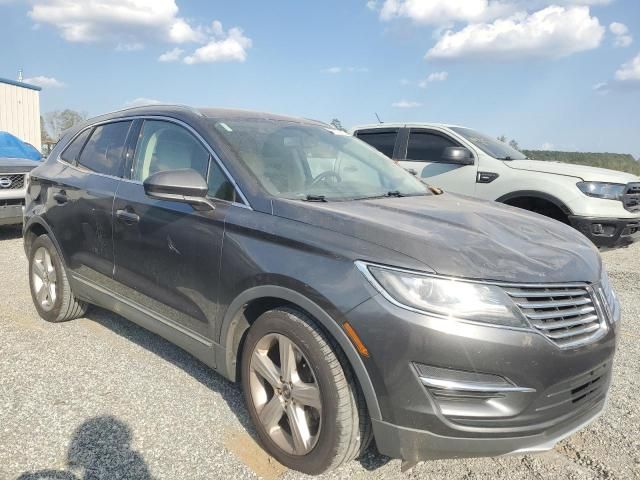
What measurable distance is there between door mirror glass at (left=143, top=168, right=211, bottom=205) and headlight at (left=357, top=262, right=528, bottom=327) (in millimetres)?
1199

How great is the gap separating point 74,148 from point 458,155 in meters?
4.52

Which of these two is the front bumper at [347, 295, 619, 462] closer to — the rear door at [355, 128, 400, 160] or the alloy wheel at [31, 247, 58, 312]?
the alloy wheel at [31, 247, 58, 312]

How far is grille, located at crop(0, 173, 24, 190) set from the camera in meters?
7.61

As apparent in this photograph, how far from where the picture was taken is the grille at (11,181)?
761 centimetres

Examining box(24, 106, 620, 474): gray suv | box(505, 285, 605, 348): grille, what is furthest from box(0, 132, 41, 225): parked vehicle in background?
box(505, 285, 605, 348): grille

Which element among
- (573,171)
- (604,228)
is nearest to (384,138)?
(573,171)

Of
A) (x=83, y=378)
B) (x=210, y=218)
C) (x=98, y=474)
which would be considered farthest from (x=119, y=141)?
(x=98, y=474)

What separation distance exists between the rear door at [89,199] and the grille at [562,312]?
263 cm

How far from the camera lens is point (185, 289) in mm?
2904

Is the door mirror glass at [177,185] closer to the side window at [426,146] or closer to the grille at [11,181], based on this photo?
the side window at [426,146]

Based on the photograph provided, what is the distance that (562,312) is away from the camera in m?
2.12

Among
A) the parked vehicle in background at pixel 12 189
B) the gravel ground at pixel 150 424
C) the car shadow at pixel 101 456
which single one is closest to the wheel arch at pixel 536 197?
the gravel ground at pixel 150 424

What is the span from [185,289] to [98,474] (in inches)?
39.2

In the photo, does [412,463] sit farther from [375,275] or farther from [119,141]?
[119,141]
